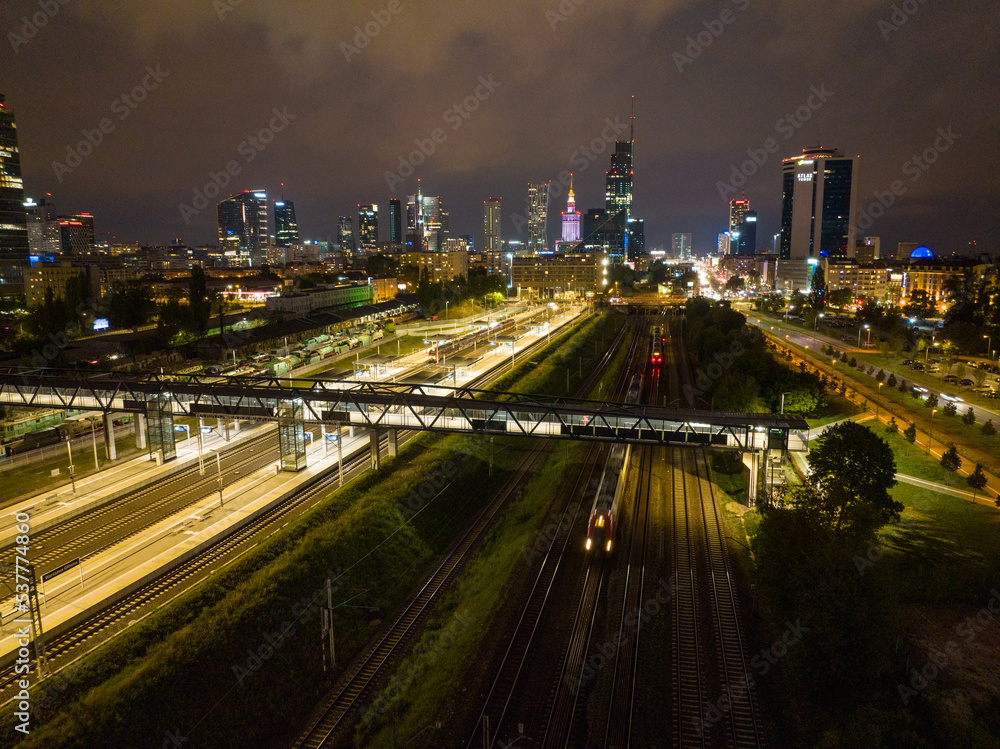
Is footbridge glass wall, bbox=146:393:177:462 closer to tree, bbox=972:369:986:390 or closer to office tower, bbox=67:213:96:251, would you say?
tree, bbox=972:369:986:390

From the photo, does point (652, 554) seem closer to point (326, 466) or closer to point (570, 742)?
point (570, 742)

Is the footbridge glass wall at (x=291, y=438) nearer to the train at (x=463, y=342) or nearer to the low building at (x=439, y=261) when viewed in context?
the train at (x=463, y=342)

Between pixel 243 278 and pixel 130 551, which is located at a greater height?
pixel 243 278

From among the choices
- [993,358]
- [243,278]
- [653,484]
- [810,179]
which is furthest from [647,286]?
[653,484]

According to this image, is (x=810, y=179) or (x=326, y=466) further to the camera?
(x=810, y=179)

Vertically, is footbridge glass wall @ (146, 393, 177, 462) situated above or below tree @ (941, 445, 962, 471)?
above

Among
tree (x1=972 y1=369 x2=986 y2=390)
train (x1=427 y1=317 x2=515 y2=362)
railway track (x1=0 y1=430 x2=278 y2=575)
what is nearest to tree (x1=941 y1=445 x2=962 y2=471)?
tree (x1=972 y1=369 x2=986 y2=390)
